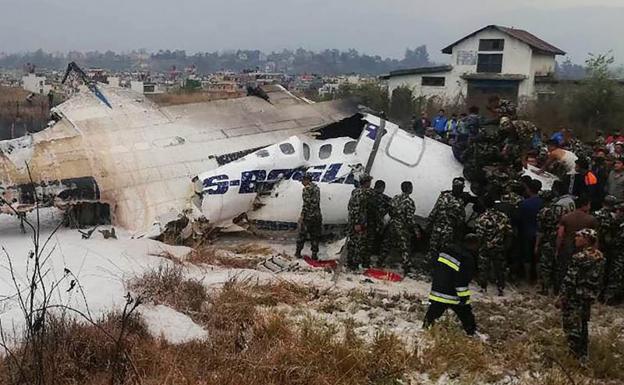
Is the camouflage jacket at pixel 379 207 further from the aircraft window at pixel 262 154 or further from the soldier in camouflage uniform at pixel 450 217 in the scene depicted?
the aircraft window at pixel 262 154

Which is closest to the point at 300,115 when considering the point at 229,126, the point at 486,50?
the point at 229,126

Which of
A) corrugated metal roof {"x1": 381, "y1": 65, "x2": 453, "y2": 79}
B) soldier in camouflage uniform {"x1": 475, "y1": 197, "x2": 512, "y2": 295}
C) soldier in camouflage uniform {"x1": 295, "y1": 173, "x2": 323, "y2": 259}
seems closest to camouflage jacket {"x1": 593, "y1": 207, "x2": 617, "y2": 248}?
soldier in camouflage uniform {"x1": 475, "y1": 197, "x2": 512, "y2": 295}

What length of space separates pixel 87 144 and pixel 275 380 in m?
7.63

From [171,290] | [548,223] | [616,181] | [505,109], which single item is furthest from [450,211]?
[171,290]

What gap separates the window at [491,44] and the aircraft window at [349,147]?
3156 cm

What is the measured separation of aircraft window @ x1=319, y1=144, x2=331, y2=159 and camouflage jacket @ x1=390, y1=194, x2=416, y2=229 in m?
2.12

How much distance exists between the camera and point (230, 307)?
704cm

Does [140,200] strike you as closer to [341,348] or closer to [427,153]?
[427,153]

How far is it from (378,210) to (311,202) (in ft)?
3.63

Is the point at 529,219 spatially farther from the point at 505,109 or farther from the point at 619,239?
the point at 505,109

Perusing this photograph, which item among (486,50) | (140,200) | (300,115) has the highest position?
(486,50)

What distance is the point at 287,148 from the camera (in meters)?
11.0

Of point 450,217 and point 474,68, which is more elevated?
point 474,68

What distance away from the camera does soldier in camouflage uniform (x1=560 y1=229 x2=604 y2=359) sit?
240 inches
